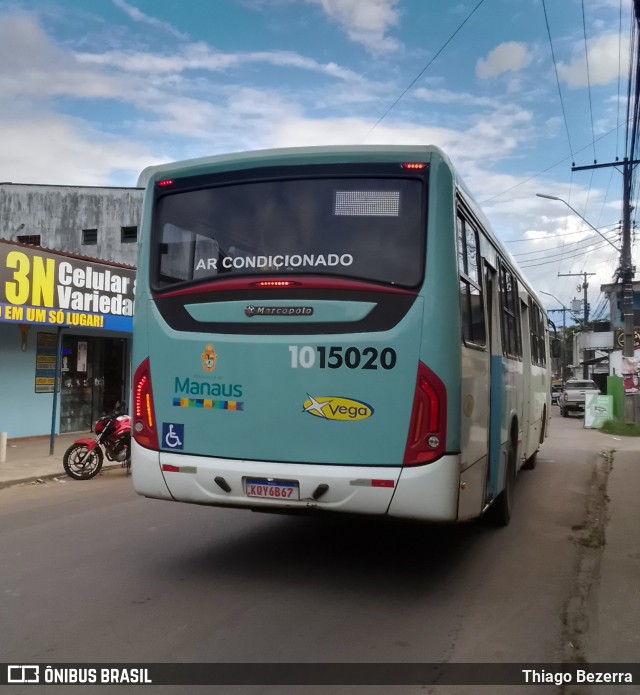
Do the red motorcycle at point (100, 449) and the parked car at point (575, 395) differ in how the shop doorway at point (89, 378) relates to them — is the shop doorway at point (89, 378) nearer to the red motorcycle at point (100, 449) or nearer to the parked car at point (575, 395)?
the red motorcycle at point (100, 449)

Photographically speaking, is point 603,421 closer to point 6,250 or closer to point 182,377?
point 6,250

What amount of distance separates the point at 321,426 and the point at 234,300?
1.16 metres

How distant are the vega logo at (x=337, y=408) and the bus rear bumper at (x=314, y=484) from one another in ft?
1.16

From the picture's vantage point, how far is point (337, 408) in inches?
202

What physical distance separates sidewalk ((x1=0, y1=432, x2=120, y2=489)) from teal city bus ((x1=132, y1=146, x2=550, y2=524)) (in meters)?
5.86

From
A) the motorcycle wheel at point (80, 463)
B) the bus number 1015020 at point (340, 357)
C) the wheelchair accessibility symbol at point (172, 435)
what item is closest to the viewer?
the bus number 1015020 at point (340, 357)

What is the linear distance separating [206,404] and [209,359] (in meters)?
0.34

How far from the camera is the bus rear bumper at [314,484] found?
16.2ft

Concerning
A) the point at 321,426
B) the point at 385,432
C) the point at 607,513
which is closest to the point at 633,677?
the point at 385,432

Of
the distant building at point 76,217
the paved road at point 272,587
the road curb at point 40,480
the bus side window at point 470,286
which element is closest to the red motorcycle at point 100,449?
the road curb at point 40,480

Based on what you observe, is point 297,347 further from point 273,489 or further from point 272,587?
point 272,587

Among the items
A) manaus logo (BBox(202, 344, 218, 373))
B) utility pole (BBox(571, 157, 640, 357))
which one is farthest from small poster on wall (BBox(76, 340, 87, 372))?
utility pole (BBox(571, 157, 640, 357))

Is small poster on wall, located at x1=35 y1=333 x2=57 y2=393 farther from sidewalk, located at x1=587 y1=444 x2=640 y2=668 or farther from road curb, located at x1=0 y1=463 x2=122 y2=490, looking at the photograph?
sidewalk, located at x1=587 y1=444 x2=640 y2=668

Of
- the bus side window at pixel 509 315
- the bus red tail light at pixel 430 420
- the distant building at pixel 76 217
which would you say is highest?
the distant building at pixel 76 217
